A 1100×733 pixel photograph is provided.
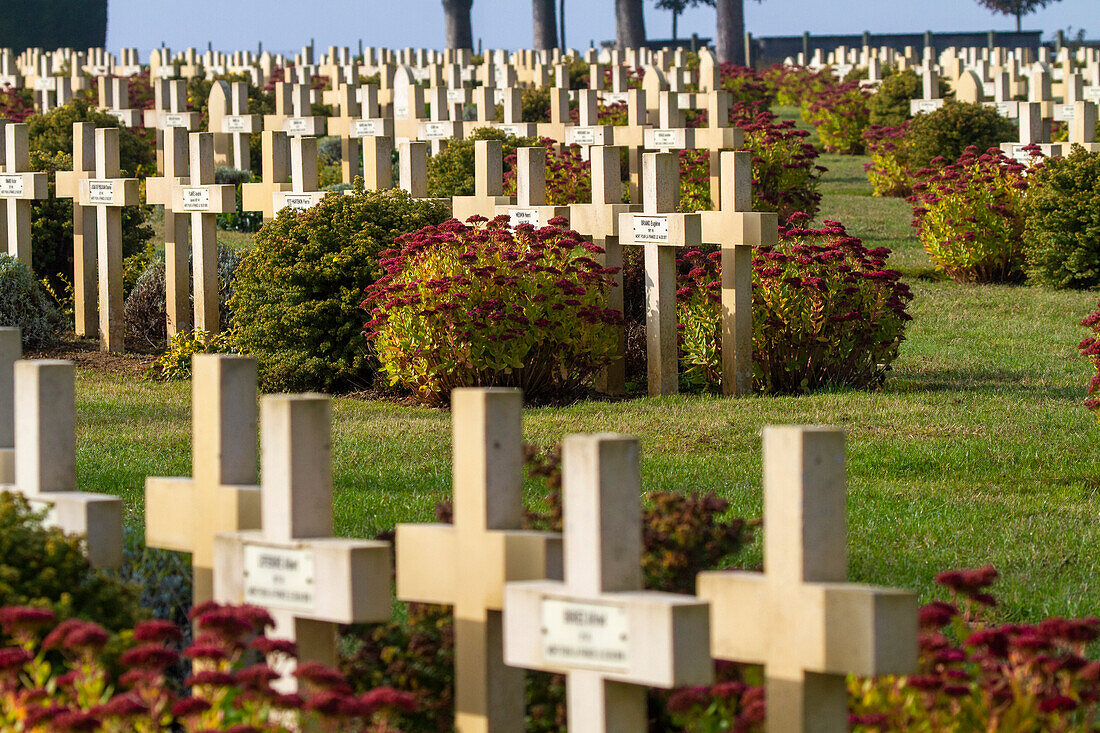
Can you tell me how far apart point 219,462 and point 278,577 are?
370 millimetres

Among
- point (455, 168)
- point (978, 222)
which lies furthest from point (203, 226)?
point (978, 222)

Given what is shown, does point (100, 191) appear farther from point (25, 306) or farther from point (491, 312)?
point (491, 312)

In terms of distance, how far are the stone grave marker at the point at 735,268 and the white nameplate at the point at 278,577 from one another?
6.60 metres

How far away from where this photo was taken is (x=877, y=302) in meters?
10.5

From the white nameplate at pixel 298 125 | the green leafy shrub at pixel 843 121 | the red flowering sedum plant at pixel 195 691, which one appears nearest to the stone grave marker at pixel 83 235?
the white nameplate at pixel 298 125

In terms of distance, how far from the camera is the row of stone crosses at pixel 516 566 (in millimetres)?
3166

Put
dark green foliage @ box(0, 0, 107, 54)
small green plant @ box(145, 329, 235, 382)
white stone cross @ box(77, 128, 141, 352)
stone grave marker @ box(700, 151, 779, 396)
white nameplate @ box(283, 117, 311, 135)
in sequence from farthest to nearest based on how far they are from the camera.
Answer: dark green foliage @ box(0, 0, 107, 54)
white nameplate @ box(283, 117, 311, 135)
white stone cross @ box(77, 128, 141, 352)
small green plant @ box(145, 329, 235, 382)
stone grave marker @ box(700, 151, 779, 396)

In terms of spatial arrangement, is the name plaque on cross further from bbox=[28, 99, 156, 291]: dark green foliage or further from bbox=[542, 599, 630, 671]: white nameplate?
bbox=[542, 599, 630, 671]: white nameplate

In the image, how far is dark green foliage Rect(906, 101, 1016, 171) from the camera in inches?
914

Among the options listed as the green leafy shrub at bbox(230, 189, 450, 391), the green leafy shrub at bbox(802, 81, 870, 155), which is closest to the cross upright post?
the green leafy shrub at bbox(230, 189, 450, 391)

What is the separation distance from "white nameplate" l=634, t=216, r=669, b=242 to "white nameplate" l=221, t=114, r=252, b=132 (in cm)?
1162

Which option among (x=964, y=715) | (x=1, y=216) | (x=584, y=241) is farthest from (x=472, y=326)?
(x=964, y=715)

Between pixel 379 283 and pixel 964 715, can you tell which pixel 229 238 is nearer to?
pixel 379 283

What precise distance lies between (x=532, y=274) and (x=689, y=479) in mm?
2780
